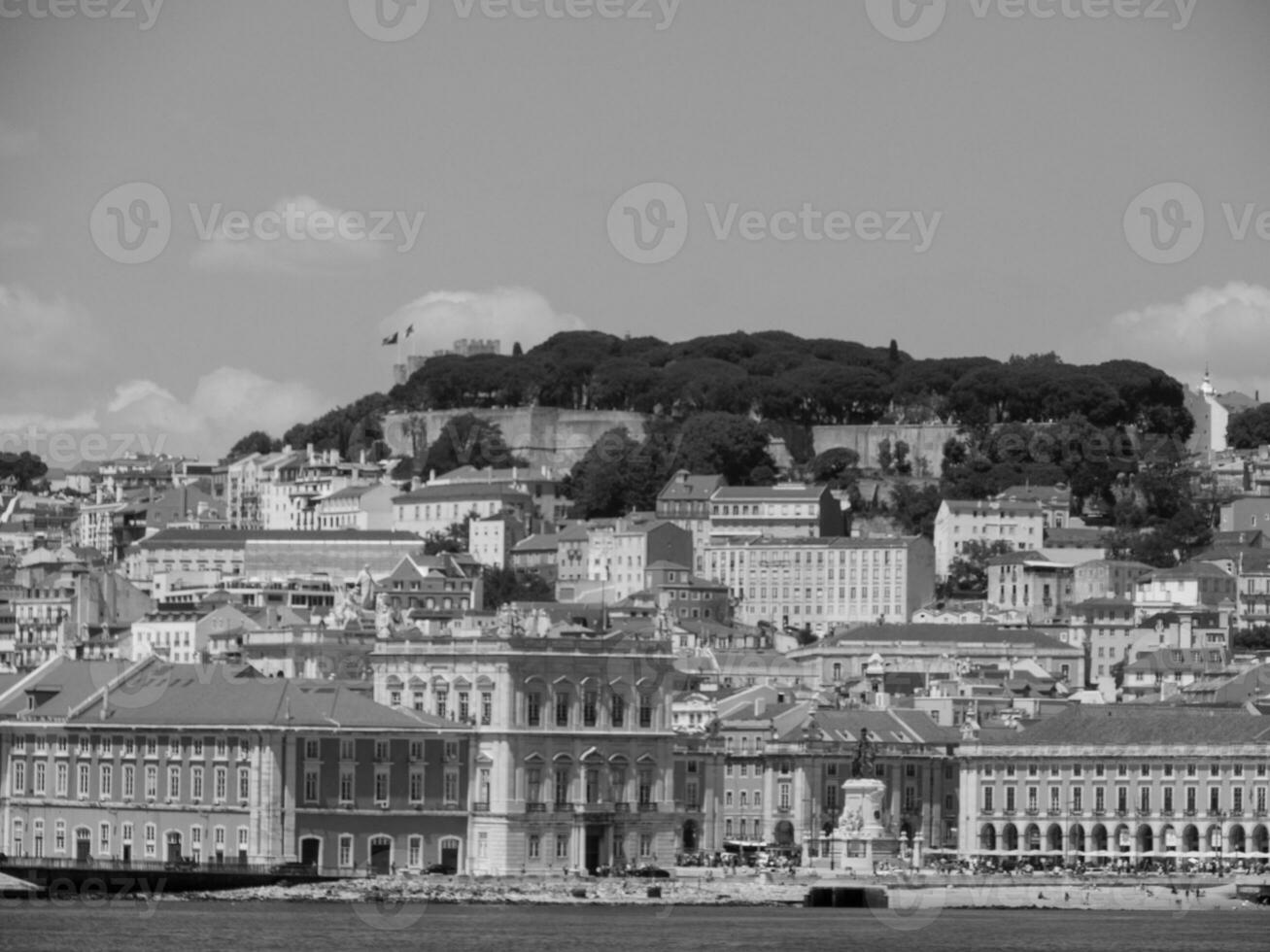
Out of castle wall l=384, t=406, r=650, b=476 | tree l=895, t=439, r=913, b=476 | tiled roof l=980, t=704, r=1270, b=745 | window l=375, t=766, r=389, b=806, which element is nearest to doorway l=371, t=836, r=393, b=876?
window l=375, t=766, r=389, b=806

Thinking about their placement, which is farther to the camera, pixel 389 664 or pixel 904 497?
pixel 904 497

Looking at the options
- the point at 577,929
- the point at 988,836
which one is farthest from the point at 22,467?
the point at 577,929

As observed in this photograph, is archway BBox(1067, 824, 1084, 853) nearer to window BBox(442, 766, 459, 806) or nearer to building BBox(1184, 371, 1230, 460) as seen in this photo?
window BBox(442, 766, 459, 806)

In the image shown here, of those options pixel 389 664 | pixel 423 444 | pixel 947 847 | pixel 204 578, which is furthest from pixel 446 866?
pixel 423 444

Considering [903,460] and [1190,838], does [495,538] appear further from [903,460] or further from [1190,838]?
[1190,838]

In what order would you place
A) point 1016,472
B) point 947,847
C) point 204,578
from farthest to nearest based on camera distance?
1. point 1016,472
2. point 204,578
3. point 947,847

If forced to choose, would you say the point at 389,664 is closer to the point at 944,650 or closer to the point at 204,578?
the point at 944,650

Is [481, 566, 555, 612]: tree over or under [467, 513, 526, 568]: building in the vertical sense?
under
